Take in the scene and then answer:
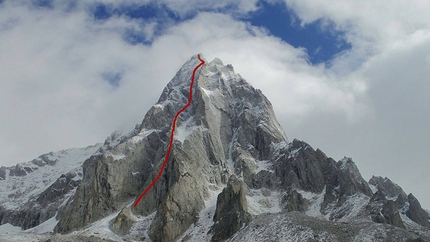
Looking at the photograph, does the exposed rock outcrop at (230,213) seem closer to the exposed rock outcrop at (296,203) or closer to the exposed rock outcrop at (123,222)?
the exposed rock outcrop at (296,203)

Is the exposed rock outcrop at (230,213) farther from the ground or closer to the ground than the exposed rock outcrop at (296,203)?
closer to the ground

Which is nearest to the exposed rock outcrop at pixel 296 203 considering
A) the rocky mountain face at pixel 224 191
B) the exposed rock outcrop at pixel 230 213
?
the rocky mountain face at pixel 224 191

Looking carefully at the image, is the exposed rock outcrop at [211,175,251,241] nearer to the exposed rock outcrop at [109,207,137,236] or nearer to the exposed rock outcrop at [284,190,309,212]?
the exposed rock outcrop at [284,190,309,212]

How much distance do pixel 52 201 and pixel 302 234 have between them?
14590 centimetres

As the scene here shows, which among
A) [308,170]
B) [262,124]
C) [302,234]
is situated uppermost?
[262,124]

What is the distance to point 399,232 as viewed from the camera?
7962 centimetres

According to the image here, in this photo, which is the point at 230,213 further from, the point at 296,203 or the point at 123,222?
the point at 296,203

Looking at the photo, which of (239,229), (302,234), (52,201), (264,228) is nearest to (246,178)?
(239,229)

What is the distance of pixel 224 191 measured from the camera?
13012 cm

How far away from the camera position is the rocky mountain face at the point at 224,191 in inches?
4507

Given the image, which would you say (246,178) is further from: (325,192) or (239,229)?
(239,229)

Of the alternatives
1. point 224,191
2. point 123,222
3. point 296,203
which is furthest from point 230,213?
point 296,203

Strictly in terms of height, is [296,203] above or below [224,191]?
above

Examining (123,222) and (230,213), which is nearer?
(230,213)
